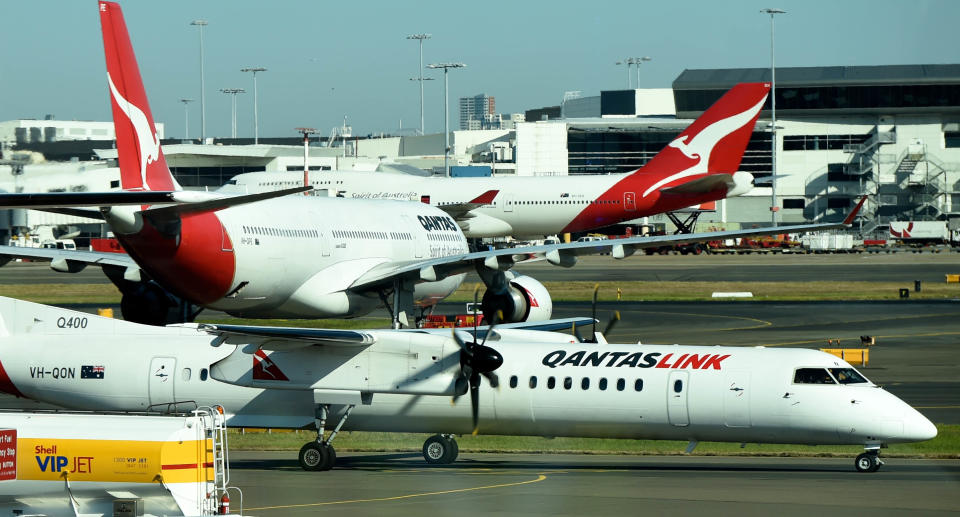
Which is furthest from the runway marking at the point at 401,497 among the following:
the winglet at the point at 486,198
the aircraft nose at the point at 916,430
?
the winglet at the point at 486,198

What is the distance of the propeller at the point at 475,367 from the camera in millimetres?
26875

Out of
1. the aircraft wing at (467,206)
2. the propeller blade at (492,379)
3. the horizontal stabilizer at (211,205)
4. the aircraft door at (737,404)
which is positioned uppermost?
the aircraft wing at (467,206)

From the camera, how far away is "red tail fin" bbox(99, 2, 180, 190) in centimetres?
3469

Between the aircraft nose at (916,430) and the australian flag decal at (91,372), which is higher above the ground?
the australian flag decal at (91,372)

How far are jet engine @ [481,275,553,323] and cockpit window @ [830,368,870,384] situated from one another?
56.9 ft

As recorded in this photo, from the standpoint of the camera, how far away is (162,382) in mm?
28641

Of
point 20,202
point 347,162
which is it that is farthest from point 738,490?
point 347,162

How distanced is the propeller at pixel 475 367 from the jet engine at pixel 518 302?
47.4 ft

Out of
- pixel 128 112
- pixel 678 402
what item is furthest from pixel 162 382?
pixel 678 402

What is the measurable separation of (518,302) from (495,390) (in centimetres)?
1620

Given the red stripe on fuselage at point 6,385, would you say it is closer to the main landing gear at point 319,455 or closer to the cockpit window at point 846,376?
the main landing gear at point 319,455

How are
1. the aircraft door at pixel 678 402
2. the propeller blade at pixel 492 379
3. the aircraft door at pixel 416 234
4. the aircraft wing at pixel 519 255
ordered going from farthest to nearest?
1. the aircraft door at pixel 416 234
2. the aircraft wing at pixel 519 255
3. the propeller blade at pixel 492 379
4. the aircraft door at pixel 678 402

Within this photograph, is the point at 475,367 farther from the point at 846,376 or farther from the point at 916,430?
the point at 916,430

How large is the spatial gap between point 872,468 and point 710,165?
6387 centimetres
